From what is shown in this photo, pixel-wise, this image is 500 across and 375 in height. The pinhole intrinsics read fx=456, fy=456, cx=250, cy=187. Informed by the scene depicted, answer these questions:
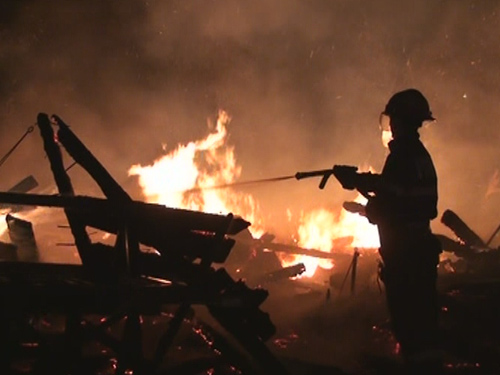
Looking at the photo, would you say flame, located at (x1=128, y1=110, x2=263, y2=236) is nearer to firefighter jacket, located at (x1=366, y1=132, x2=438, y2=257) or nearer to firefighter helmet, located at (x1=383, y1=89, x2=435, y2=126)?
firefighter helmet, located at (x1=383, y1=89, x2=435, y2=126)

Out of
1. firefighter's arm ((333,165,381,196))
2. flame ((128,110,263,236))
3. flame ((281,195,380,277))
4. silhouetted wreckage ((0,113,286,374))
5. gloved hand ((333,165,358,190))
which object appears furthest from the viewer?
flame ((128,110,263,236))

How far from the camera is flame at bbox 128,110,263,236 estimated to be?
18.1 m

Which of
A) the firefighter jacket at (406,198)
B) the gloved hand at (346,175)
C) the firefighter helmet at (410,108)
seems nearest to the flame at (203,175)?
the gloved hand at (346,175)

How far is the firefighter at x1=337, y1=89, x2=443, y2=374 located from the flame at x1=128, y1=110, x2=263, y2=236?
1252cm

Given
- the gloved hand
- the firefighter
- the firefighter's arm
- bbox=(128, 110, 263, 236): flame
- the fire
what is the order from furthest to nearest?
bbox=(128, 110, 263, 236): flame < the fire < the gloved hand < the firefighter's arm < the firefighter

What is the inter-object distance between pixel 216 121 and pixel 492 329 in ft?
70.5

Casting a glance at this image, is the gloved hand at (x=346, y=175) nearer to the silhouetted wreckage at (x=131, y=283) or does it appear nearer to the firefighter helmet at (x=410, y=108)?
the firefighter helmet at (x=410, y=108)

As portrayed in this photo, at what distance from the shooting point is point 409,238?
4789 millimetres

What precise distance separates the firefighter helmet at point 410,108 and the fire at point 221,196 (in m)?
7.49

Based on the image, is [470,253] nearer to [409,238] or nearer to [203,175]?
[409,238]

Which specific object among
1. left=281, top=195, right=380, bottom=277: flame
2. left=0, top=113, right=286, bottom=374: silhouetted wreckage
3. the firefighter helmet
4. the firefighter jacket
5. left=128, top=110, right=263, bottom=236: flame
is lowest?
left=0, top=113, right=286, bottom=374: silhouetted wreckage

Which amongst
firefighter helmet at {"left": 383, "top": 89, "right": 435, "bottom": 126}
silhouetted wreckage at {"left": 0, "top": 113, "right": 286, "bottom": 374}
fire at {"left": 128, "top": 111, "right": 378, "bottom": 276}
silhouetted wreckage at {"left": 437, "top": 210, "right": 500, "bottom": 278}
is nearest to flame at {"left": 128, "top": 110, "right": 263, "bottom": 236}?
fire at {"left": 128, "top": 111, "right": 378, "bottom": 276}

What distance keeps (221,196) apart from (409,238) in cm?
1605

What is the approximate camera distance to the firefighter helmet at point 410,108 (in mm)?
5145
